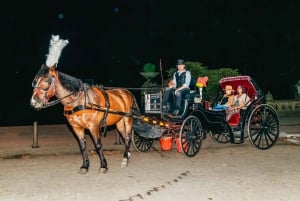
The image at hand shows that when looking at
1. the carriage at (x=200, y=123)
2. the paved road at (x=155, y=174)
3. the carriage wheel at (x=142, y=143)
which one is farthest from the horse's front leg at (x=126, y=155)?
the carriage wheel at (x=142, y=143)

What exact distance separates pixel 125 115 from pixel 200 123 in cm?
200

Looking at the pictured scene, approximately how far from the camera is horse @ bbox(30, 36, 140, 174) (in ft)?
27.9

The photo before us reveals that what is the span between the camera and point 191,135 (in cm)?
1043

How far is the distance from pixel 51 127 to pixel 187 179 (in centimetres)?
990

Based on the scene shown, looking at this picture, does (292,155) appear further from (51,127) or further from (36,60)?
(36,60)

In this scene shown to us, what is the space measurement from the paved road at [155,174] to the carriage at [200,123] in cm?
37

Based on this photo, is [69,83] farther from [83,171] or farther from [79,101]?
[83,171]

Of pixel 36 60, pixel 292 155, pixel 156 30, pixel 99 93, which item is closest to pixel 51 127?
pixel 99 93

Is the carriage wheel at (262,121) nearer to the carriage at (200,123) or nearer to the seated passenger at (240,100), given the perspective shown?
the carriage at (200,123)

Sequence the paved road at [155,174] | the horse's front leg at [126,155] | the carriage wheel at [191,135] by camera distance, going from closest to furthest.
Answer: the paved road at [155,174] < the horse's front leg at [126,155] < the carriage wheel at [191,135]

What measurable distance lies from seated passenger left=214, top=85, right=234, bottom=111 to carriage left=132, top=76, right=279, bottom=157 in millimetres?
186

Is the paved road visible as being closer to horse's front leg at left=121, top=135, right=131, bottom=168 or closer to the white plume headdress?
horse's front leg at left=121, top=135, right=131, bottom=168

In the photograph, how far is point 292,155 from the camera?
1060 centimetres

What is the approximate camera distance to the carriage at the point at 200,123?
10414mm
